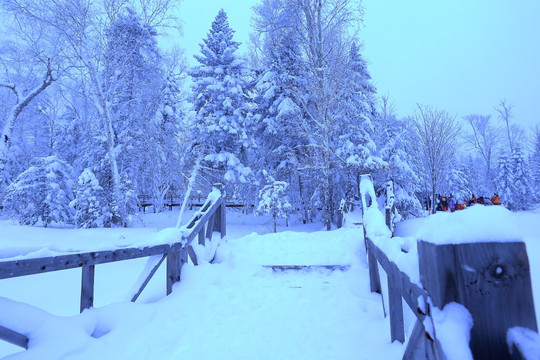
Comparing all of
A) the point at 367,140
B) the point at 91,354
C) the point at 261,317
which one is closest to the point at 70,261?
the point at 91,354

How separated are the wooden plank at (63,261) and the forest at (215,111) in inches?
410

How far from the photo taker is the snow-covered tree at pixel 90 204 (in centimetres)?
1498

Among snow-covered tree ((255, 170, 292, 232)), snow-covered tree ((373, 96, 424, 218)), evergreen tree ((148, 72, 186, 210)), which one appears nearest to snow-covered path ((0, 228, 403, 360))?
snow-covered tree ((255, 170, 292, 232))

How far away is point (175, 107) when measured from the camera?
2500 cm

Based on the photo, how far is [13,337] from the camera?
220 centimetres

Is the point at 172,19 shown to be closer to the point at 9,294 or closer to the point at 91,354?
the point at 9,294

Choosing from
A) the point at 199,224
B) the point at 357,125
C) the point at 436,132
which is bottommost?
the point at 199,224

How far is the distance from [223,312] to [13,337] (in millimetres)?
2123

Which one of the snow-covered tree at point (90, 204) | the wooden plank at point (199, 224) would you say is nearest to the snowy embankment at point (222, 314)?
the wooden plank at point (199, 224)

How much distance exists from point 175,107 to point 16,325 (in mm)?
24689

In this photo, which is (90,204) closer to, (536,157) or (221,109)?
(221,109)

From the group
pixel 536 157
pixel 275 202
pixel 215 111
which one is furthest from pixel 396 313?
pixel 536 157

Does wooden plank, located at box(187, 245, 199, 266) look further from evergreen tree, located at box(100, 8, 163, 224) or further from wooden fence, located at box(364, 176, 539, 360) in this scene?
evergreen tree, located at box(100, 8, 163, 224)

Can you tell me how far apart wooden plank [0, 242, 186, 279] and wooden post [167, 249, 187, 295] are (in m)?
0.49
